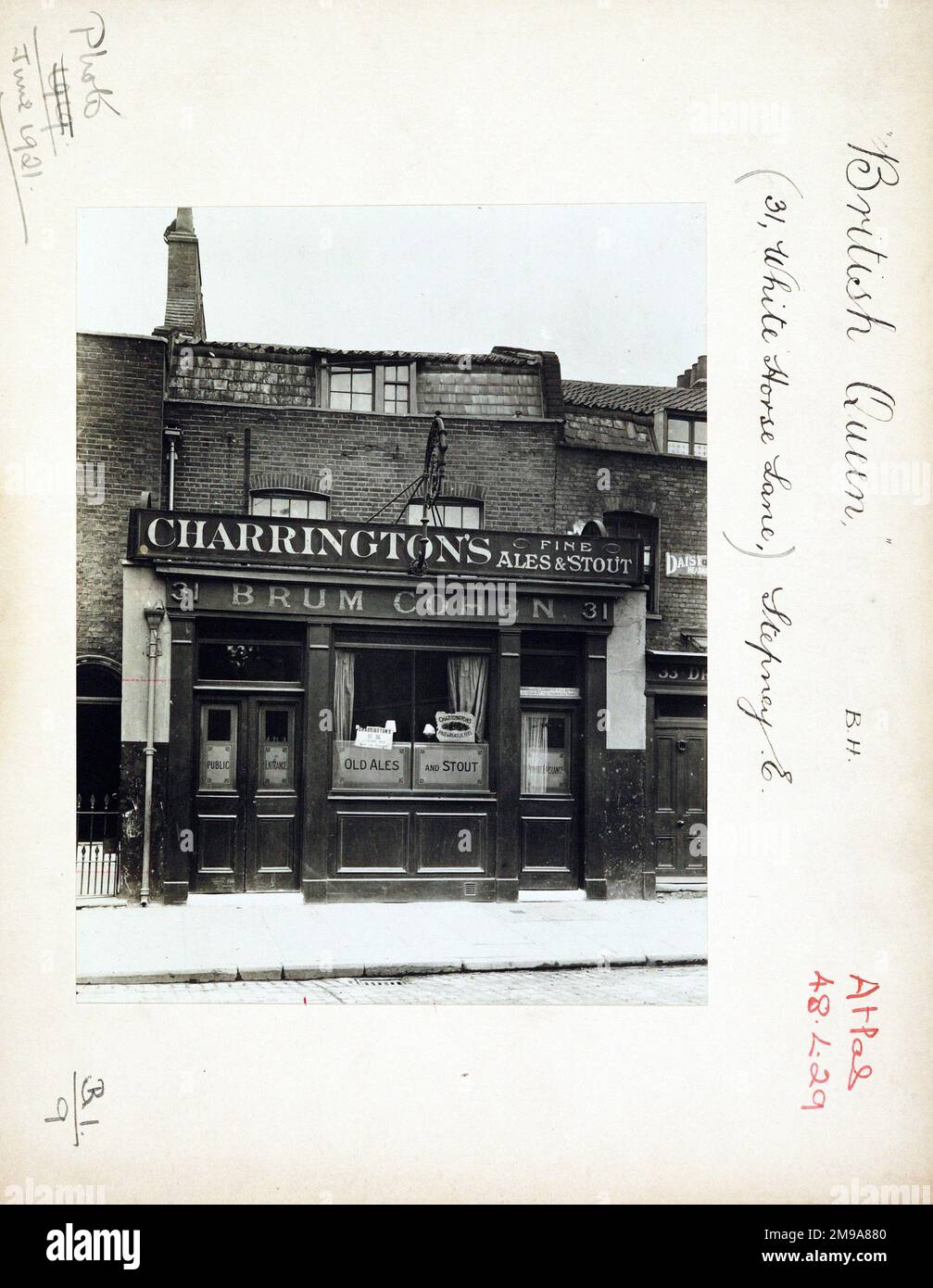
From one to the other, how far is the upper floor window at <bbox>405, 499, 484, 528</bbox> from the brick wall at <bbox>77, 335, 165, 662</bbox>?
5.50 feet

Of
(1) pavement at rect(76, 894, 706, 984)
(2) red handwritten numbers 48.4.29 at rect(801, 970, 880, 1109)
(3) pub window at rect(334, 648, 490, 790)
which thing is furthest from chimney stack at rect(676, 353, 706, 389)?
(2) red handwritten numbers 48.4.29 at rect(801, 970, 880, 1109)

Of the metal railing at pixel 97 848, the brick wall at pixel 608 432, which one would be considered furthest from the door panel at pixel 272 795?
the brick wall at pixel 608 432

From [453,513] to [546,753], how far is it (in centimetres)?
223

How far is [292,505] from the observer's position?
666 cm

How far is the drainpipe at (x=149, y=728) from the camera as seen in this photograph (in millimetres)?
5555

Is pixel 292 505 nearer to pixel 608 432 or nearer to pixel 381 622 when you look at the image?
pixel 381 622

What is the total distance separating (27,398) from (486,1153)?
4135 mm

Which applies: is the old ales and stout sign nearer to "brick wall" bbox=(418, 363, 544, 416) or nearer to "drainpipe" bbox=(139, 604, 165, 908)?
"drainpipe" bbox=(139, 604, 165, 908)

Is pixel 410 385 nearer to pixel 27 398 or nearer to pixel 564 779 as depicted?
pixel 27 398

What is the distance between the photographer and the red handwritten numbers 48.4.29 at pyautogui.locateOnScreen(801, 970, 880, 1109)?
4.14 metres

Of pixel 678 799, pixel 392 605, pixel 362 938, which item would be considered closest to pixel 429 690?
pixel 392 605

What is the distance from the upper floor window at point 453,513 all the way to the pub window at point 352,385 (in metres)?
0.75

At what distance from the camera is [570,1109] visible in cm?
414
